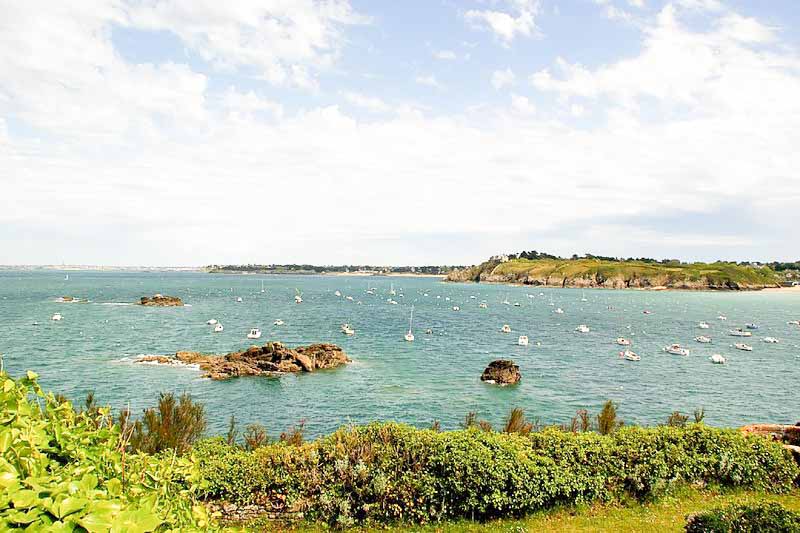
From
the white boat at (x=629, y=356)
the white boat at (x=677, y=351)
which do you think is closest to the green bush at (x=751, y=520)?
the white boat at (x=629, y=356)

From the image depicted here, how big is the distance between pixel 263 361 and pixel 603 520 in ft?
133

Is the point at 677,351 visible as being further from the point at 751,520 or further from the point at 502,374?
the point at 751,520

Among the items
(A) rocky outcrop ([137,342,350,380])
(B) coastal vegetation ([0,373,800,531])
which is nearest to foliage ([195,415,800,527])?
(B) coastal vegetation ([0,373,800,531])

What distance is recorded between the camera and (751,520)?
32.8ft

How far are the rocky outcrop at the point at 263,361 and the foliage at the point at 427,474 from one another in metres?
34.8

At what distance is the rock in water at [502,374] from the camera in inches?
1807

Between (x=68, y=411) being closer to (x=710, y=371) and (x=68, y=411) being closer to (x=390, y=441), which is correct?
(x=390, y=441)

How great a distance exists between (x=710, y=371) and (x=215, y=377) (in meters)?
49.9

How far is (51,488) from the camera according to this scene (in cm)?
252

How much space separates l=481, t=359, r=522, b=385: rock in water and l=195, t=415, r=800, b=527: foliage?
31.6 meters

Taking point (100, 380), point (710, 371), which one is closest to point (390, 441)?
point (100, 380)

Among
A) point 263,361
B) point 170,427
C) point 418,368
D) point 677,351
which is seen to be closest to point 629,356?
point 677,351

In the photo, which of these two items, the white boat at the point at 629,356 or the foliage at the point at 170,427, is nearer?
the foliage at the point at 170,427

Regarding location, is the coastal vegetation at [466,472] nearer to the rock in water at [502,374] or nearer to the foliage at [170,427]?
the foliage at [170,427]
